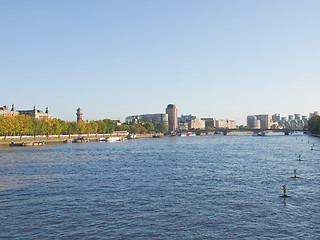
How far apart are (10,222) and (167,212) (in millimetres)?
13591

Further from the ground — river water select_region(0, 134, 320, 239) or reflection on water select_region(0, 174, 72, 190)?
reflection on water select_region(0, 174, 72, 190)

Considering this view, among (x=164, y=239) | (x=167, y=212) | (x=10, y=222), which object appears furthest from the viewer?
(x=167, y=212)

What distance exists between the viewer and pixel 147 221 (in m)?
28.5

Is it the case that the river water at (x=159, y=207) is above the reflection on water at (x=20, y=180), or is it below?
below

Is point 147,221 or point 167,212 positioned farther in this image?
point 167,212

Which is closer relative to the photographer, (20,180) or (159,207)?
(159,207)

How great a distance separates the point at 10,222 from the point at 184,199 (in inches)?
680

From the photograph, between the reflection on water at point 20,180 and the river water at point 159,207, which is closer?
the river water at point 159,207

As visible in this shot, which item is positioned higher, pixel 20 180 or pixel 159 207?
pixel 20 180

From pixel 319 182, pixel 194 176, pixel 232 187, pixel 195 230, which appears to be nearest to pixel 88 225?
pixel 195 230

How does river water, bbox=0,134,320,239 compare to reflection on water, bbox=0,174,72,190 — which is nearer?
river water, bbox=0,134,320,239

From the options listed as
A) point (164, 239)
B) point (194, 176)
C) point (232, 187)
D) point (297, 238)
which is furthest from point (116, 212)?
point (194, 176)

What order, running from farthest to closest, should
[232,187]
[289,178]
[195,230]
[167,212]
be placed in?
[289,178] → [232,187] → [167,212] → [195,230]

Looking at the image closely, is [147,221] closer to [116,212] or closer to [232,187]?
[116,212]
